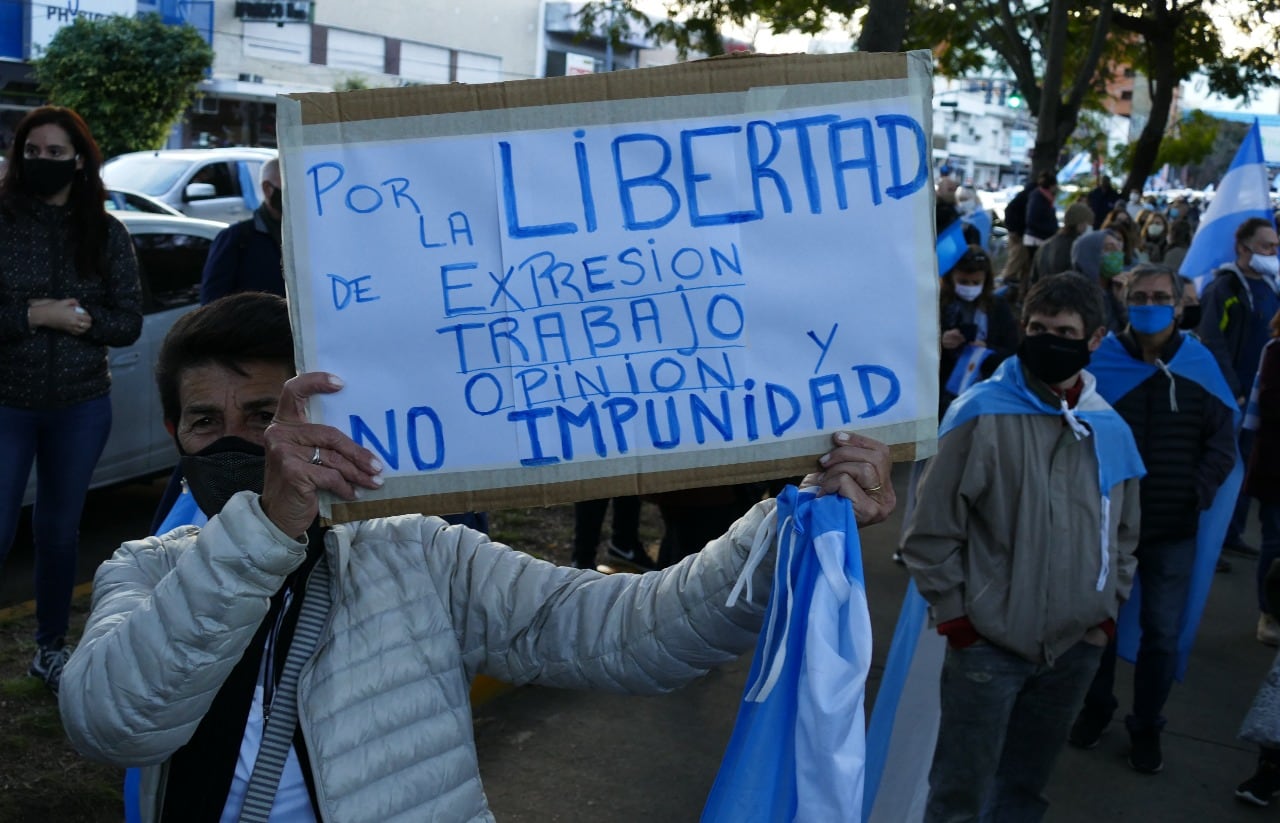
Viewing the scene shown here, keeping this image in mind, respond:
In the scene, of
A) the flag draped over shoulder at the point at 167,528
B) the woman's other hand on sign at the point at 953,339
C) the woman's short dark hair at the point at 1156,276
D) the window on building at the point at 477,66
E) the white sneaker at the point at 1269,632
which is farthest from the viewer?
the window on building at the point at 477,66

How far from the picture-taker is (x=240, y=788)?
6.24ft

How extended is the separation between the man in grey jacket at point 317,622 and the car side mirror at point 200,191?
13032 mm

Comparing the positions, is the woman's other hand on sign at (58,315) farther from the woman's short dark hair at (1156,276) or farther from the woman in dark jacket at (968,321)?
the woman in dark jacket at (968,321)

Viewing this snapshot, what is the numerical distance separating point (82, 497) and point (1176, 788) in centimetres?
425

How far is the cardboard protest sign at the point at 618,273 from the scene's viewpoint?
1.99 m

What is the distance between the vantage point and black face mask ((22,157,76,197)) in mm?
4695

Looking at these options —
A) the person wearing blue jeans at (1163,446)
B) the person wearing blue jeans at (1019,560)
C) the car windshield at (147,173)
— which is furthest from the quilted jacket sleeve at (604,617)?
the car windshield at (147,173)

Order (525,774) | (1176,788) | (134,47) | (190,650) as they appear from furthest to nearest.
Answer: (134,47)
(1176,788)
(525,774)
(190,650)

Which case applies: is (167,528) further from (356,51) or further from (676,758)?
(356,51)

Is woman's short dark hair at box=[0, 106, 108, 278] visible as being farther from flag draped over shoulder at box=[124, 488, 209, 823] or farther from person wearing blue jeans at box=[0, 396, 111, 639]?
flag draped over shoulder at box=[124, 488, 209, 823]

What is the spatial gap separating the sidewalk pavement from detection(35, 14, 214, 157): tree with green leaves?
88.3ft

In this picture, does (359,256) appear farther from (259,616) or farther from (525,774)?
(525,774)

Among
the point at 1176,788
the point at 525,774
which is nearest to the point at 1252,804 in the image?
the point at 1176,788

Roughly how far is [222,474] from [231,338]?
22 centimetres
